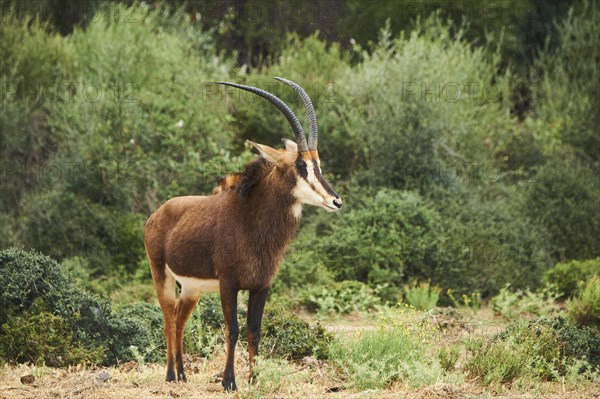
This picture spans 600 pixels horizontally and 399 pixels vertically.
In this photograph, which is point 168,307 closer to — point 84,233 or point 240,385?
point 240,385

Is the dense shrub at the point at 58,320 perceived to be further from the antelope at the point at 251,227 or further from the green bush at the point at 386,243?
the green bush at the point at 386,243

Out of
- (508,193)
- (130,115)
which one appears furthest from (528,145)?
(130,115)

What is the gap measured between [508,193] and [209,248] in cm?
1170

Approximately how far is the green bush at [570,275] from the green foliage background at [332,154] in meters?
0.52

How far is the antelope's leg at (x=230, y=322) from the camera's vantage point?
6.88 m

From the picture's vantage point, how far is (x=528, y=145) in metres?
21.4

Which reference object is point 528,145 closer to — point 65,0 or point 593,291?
point 593,291

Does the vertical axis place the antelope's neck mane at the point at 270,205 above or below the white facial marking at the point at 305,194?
below

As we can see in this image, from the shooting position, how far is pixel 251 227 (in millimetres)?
6973

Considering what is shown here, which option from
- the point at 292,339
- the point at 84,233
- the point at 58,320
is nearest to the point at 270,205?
the point at 292,339

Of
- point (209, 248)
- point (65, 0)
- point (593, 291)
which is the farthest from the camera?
point (65, 0)

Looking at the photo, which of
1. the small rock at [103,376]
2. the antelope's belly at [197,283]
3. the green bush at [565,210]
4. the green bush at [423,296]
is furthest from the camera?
the green bush at [565,210]

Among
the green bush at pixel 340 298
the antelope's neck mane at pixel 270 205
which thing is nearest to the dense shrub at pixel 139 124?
the green bush at pixel 340 298

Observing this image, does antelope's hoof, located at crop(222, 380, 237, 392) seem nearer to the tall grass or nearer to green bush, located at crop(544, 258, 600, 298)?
the tall grass
